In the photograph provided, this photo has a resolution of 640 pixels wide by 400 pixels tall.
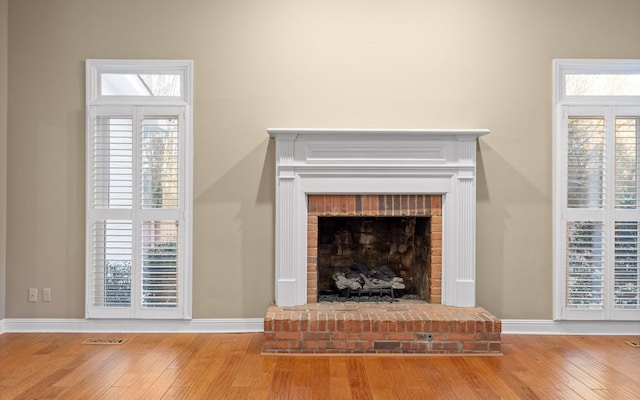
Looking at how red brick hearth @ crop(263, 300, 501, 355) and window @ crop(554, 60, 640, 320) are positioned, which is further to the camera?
window @ crop(554, 60, 640, 320)

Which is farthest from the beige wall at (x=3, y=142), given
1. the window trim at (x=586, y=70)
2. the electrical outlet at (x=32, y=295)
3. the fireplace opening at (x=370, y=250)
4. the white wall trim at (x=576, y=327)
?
the window trim at (x=586, y=70)

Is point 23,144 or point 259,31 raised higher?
point 259,31

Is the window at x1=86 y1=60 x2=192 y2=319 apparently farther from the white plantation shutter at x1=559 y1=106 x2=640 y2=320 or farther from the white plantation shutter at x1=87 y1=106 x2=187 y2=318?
the white plantation shutter at x1=559 y1=106 x2=640 y2=320

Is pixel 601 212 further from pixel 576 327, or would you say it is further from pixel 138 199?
pixel 138 199

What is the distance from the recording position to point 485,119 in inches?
157

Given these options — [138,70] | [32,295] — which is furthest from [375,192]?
[32,295]

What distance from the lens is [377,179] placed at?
385cm

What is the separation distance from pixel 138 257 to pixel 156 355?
89 centimetres

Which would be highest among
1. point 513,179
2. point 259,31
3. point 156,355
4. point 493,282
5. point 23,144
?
point 259,31

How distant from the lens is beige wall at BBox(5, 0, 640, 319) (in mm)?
3969

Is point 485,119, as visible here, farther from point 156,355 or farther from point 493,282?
point 156,355

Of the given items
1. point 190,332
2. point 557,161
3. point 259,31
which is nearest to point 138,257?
point 190,332

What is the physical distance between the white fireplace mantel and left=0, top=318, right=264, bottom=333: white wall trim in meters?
0.45

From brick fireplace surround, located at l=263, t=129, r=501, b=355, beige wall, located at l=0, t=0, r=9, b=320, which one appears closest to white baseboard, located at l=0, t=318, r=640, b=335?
beige wall, located at l=0, t=0, r=9, b=320
